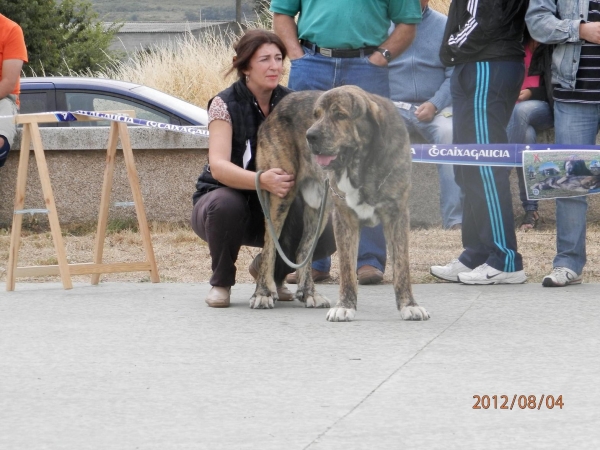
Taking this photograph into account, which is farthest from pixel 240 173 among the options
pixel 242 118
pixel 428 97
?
pixel 428 97

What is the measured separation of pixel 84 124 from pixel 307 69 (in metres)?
4.47

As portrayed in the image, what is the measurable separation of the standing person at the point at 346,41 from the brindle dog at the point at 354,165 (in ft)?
2.87

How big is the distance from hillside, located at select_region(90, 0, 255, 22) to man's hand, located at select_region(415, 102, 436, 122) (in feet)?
301

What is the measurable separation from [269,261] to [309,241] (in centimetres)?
30

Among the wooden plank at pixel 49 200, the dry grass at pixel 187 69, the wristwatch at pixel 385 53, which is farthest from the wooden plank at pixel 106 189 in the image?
the dry grass at pixel 187 69

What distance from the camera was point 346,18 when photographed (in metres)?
6.91

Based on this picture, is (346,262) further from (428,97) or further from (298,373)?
(428,97)

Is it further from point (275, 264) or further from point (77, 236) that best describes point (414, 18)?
point (77, 236)

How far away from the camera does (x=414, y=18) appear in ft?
23.4

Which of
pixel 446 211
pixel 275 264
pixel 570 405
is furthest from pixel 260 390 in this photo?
pixel 446 211

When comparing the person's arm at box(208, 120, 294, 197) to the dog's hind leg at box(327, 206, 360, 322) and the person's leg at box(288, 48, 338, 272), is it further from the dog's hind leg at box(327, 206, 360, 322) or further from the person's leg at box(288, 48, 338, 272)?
the person's leg at box(288, 48, 338, 272)

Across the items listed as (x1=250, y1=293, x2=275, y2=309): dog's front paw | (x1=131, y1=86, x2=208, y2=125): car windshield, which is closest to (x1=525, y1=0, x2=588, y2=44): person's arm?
(x1=250, y1=293, x2=275, y2=309): dog's front paw
